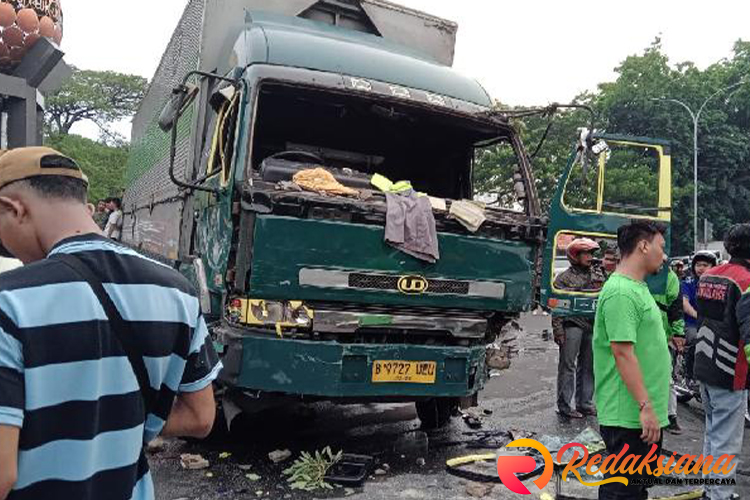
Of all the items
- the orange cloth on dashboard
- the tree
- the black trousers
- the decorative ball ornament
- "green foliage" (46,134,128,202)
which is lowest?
the black trousers

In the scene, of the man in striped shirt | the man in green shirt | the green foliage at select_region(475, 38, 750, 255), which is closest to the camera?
the man in striped shirt

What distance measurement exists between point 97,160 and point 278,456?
28.8 meters

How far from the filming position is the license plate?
4.34 meters

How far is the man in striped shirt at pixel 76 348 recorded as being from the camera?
4.16ft

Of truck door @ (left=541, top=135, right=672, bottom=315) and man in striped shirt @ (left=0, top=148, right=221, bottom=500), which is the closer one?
man in striped shirt @ (left=0, top=148, right=221, bottom=500)

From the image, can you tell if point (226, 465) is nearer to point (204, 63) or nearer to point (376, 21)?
point (204, 63)

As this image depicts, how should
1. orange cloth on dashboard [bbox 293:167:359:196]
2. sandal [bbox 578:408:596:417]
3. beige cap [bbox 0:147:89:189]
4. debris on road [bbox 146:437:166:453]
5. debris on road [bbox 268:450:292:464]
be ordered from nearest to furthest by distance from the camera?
beige cap [bbox 0:147:89:189] < orange cloth on dashboard [bbox 293:167:359:196] < debris on road [bbox 268:450:292:464] < debris on road [bbox 146:437:166:453] < sandal [bbox 578:408:596:417]

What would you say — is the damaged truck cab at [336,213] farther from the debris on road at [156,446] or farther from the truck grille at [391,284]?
the debris on road at [156,446]

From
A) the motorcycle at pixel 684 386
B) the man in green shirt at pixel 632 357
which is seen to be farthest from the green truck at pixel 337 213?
the motorcycle at pixel 684 386

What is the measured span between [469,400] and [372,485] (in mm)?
1094

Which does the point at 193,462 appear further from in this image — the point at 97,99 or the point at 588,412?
the point at 97,99

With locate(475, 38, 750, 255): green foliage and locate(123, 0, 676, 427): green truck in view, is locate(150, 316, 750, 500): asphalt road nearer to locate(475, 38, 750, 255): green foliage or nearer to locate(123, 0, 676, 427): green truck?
locate(123, 0, 676, 427): green truck

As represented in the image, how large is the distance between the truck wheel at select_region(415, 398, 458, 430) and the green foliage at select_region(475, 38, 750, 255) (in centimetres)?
1906

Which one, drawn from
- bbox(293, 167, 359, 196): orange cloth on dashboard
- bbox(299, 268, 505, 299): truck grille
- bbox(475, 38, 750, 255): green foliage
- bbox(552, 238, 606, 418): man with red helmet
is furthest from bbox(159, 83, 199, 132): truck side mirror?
bbox(475, 38, 750, 255): green foliage
